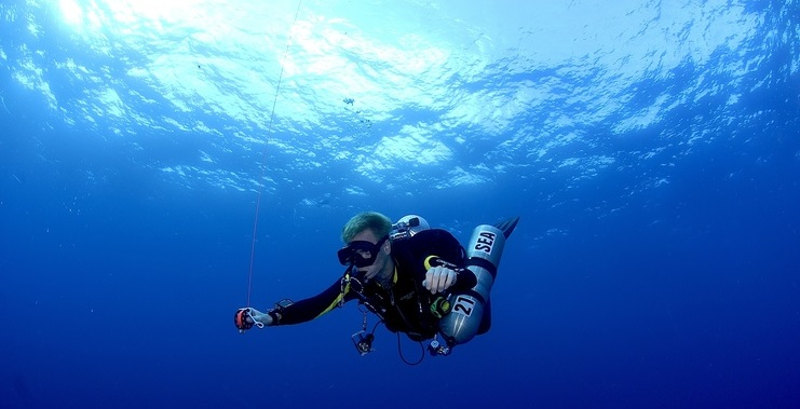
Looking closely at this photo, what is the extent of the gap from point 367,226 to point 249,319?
1.58 metres

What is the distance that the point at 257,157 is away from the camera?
78.7 feet

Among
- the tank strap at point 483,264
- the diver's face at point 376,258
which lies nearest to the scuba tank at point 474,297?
the tank strap at point 483,264

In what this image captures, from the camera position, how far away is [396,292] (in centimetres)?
472

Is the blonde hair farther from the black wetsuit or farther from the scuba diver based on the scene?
the black wetsuit

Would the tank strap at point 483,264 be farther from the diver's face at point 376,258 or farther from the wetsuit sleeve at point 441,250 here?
the diver's face at point 376,258

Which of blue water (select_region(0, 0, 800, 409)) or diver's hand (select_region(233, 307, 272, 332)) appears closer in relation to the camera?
diver's hand (select_region(233, 307, 272, 332))

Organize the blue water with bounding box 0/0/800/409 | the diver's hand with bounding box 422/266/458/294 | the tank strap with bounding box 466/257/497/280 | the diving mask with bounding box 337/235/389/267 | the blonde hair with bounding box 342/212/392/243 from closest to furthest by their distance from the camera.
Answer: the diver's hand with bounding box 422/266/458/294 < the diving mask with bounding box 337/235/389/267 < the blonde hair with bounding box 342/212/392/243 < the tank strap with bounding box 466/257/497/280 < the blue water with bounding box 0/0/800/409

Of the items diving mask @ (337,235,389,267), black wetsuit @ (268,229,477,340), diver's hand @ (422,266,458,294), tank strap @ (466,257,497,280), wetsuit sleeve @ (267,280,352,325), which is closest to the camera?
diver's hand @ (422,266,458,294)

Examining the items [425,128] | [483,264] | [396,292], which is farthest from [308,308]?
[425,128]

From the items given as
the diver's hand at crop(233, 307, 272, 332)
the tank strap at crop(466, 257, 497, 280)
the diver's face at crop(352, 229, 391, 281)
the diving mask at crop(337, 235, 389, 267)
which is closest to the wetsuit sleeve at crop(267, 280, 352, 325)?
the diver's hand at crop(233, 307, 272, 332)

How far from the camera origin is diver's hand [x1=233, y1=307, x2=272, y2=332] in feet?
14.1

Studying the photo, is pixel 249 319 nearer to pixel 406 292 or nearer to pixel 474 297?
pixel 406 292

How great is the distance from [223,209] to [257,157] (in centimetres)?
1468

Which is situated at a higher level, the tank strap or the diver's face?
the tank strap
